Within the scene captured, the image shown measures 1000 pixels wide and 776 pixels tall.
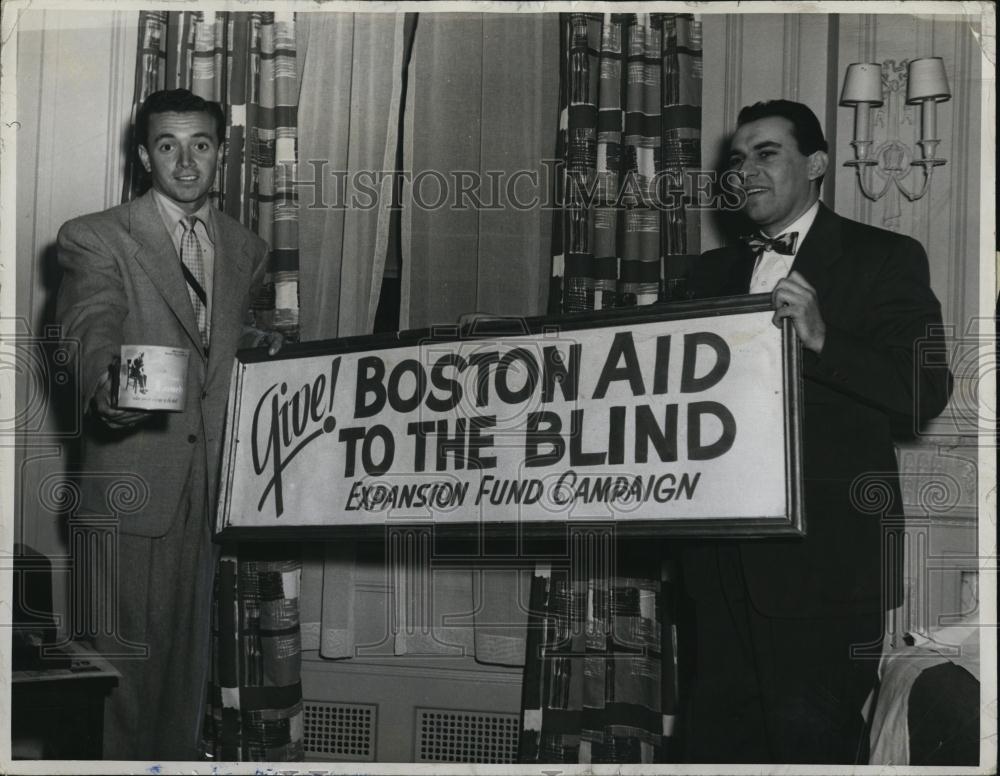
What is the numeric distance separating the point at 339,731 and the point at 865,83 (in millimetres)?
2188

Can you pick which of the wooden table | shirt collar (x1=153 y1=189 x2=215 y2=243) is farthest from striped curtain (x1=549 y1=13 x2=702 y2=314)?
the wooden table

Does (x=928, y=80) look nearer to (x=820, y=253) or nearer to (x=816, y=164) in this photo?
(x=816, y=164)

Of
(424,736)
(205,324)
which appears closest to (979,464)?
(424,736)

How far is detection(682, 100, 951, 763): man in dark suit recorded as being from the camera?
2348mm

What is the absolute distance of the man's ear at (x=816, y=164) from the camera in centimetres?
259

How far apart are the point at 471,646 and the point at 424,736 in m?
0.26

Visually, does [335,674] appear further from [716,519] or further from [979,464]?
[979,464]

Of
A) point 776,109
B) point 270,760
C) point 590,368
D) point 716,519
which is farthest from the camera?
point 270,760

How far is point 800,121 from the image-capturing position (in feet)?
8.51

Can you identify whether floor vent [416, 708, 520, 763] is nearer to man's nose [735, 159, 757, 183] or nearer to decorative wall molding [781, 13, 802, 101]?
man's nose [735, 159, 757, 183]

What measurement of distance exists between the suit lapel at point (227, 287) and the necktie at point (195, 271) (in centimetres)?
3

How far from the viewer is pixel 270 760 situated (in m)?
2.91

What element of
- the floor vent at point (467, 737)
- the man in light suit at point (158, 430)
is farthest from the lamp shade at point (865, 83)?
the floor vent at point (467, 737)

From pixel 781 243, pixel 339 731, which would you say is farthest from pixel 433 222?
pixel 339 731
